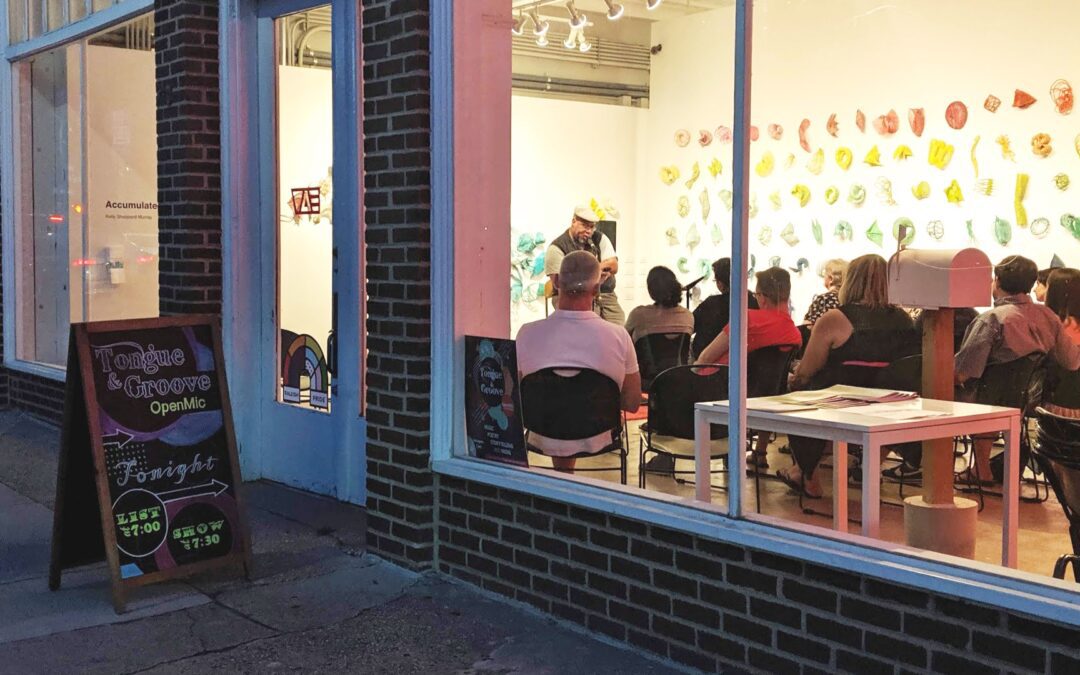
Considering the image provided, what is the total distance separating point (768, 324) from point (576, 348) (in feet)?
4.32

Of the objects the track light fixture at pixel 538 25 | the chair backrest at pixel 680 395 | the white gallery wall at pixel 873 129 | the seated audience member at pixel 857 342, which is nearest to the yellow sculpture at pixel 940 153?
the white gallery wall at pixel 873 129

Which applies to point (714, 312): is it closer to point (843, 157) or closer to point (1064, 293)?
point (1064, 293)

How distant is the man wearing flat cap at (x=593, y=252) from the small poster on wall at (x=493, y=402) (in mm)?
707

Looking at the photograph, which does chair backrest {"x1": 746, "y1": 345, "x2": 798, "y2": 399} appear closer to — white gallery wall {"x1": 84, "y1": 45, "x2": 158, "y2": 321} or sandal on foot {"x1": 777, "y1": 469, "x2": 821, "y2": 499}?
sandal on foot {"x1": 777, "y1": 469, "x2": 821, "y2": 499}

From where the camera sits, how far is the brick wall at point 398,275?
5453 mm

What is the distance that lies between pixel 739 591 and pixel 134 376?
9.03ft

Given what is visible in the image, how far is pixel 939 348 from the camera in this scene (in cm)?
489

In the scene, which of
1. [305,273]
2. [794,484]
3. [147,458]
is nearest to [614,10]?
[305,273]

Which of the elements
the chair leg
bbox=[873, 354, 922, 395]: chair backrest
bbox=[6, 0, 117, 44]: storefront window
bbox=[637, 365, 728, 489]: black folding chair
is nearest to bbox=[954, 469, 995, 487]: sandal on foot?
bbox=[873, 354, 922, 395]: chair backrest

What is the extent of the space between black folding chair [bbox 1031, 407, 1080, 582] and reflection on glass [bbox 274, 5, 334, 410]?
4.08 metres

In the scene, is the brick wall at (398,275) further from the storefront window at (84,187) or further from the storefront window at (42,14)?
the storefront window at (42,14)

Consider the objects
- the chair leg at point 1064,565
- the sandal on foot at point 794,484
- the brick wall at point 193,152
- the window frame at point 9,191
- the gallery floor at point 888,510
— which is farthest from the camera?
the window frame at point 9,191

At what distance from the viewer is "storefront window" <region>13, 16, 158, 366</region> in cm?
900

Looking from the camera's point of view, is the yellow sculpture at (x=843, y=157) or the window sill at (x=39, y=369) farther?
the window sill at (x=39, y=369)
